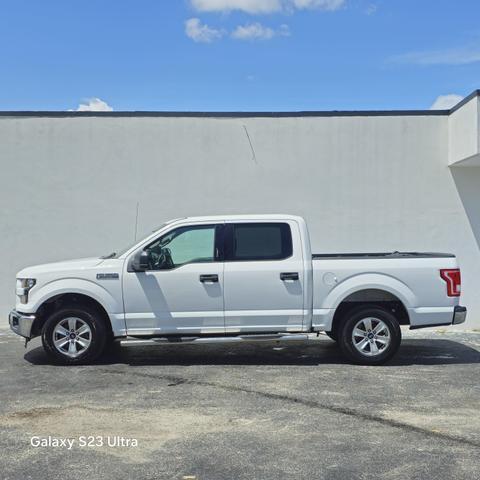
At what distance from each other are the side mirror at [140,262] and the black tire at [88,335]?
0.85 meters

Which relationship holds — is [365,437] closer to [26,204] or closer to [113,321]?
[113,321]

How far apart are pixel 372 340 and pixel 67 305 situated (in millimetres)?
4054

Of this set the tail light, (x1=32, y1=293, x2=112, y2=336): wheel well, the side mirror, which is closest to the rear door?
the side mirror

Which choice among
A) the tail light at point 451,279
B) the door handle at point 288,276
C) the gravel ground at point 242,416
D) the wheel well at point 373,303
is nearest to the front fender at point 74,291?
the gravel ground at point 242,416

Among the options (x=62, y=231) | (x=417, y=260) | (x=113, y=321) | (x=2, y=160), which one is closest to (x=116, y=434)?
(x=113, y=321)

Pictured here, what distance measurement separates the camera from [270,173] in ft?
37.8

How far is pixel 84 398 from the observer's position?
21.1 feet

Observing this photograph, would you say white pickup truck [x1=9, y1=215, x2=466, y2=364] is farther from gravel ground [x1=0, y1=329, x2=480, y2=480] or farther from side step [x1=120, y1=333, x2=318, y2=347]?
gravel ground [x1=0, y1=329, x2=480, y2=480]

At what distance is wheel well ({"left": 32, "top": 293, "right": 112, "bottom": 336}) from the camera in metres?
7.98

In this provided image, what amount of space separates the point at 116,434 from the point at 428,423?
284cm

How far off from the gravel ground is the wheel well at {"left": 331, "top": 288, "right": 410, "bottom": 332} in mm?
634

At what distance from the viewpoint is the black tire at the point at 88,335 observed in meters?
7.85

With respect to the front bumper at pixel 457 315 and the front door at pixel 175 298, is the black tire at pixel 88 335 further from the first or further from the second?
the front bumper at pixel 457 315

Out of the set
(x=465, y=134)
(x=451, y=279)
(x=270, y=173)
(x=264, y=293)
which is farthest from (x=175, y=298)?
(x=465, y=134)
